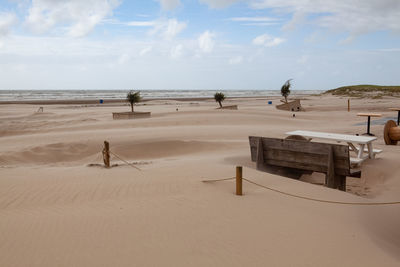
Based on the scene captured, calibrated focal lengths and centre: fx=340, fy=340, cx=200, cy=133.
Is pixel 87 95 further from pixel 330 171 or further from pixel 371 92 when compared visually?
pixel 330 171

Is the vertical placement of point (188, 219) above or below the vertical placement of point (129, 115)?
below

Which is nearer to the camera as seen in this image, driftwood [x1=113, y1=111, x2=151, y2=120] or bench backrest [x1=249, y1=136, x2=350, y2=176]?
bench backrest [x1=249, y1=136, x2=350, y2=176]

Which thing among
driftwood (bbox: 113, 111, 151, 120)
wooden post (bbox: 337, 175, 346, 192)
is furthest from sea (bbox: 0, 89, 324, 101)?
wooden post (bbox: 337, 175, 346, 192)

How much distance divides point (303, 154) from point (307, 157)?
111 mm

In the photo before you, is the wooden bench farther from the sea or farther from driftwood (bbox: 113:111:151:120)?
the sea

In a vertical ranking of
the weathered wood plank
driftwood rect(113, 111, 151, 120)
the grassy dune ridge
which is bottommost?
the grassy dune ridge

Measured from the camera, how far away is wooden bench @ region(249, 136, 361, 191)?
23.7ft

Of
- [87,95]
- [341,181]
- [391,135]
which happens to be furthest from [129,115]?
[87,95]

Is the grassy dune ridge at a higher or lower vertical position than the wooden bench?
lower

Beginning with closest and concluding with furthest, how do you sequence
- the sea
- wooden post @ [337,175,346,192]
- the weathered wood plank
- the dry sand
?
the dry sand
the weathered wood plank
wooden post @ [337,175,346,192]
the sea

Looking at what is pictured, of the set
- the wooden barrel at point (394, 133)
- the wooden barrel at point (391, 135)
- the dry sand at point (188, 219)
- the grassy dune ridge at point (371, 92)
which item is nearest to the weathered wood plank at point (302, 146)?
the dry sand at point (188, 219)

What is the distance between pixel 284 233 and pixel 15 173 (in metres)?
7.03

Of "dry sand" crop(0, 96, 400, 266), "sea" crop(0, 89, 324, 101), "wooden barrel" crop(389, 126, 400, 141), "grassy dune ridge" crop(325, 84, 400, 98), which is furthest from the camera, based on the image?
"sea" crop(0, 89, 324, 101)

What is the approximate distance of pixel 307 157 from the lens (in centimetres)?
777
